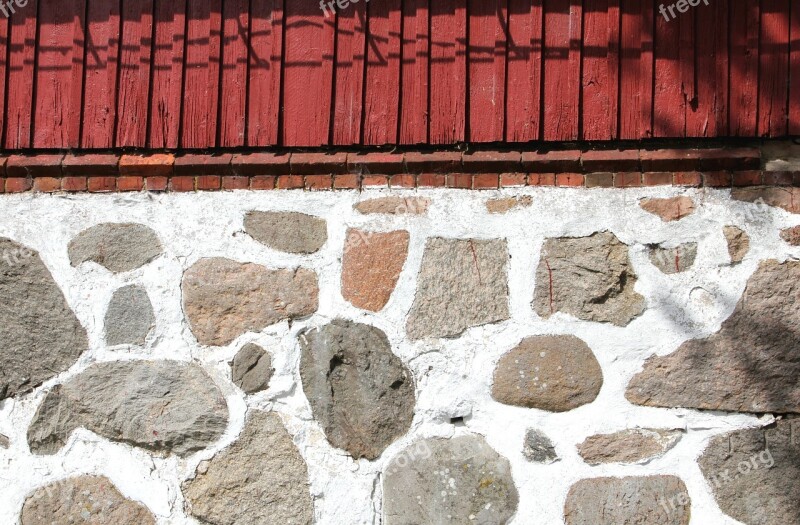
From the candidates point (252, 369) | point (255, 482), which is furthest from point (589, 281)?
point (255, 482)

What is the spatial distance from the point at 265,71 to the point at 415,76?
2.06 ft

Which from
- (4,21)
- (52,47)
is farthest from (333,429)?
(4,21)

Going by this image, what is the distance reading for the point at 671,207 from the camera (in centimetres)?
333

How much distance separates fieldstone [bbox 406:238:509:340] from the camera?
11.0 ft

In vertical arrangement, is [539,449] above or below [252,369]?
below

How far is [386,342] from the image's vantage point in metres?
3.37

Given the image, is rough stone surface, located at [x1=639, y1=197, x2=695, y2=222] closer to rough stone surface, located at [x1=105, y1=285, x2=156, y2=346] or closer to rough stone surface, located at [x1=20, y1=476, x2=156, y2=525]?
rough stone surface, located at [x1=105, y1=285, x2=156, y2=346]

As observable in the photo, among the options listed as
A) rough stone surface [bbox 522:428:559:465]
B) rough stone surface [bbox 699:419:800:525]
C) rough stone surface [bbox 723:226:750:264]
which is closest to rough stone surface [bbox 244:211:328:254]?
rough stone surface [bbox 522:428:559:465]

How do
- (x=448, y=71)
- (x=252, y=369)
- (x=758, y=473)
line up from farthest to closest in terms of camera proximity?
(x=448, y=71), (x=252, y=369), (x=758, y=473)

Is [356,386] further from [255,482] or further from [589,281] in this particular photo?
[589,281]

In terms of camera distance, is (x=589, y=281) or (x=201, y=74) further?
(x=201, y=74)

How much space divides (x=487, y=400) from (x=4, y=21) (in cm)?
261

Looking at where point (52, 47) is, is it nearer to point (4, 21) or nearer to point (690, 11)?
point (4, 21)

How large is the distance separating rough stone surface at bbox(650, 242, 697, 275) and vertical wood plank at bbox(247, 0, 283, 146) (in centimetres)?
159
